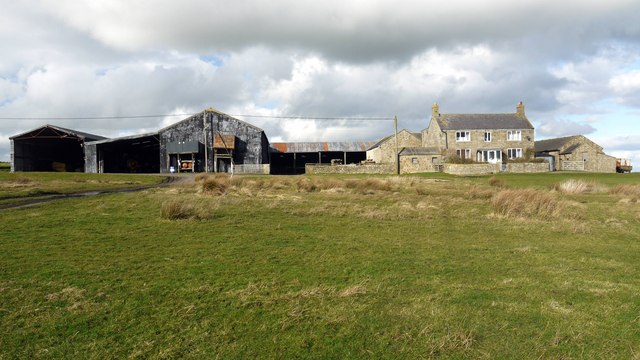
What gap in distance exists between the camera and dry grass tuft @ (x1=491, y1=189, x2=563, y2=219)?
702 inches

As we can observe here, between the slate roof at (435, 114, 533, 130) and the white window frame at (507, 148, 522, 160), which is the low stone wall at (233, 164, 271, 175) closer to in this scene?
the slate roof at (435, 114, 533, 130)

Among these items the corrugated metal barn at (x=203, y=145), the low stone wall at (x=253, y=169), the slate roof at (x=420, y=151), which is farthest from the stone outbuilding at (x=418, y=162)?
the corrugated metal barn at (x=203, y=145)

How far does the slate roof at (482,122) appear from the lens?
226 ft

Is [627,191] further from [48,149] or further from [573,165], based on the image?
[48,149]

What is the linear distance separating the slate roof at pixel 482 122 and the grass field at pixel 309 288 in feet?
184

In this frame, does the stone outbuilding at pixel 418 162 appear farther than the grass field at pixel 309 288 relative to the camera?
Yes

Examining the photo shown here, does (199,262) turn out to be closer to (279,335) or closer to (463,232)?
(279,335)

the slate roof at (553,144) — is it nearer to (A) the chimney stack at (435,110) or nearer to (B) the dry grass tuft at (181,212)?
(A) the chimney stack at (435,110)

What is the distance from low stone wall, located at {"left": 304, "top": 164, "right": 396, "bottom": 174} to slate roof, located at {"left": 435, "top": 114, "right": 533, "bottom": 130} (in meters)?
14.5

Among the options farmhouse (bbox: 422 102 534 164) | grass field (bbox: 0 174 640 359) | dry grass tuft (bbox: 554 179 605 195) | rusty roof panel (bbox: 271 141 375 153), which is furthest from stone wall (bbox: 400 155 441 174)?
grass field (bbox: 0 174 640 359)

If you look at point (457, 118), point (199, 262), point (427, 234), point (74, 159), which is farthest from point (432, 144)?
point (199, 262)

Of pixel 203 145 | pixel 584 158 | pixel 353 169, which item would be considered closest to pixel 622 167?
pixel 584 158

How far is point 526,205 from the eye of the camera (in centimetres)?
1847

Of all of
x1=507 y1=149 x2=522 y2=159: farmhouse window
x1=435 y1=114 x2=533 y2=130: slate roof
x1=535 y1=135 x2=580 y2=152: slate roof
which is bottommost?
x1=507 y1=149 x2=522 y2=159: farmhouse window
